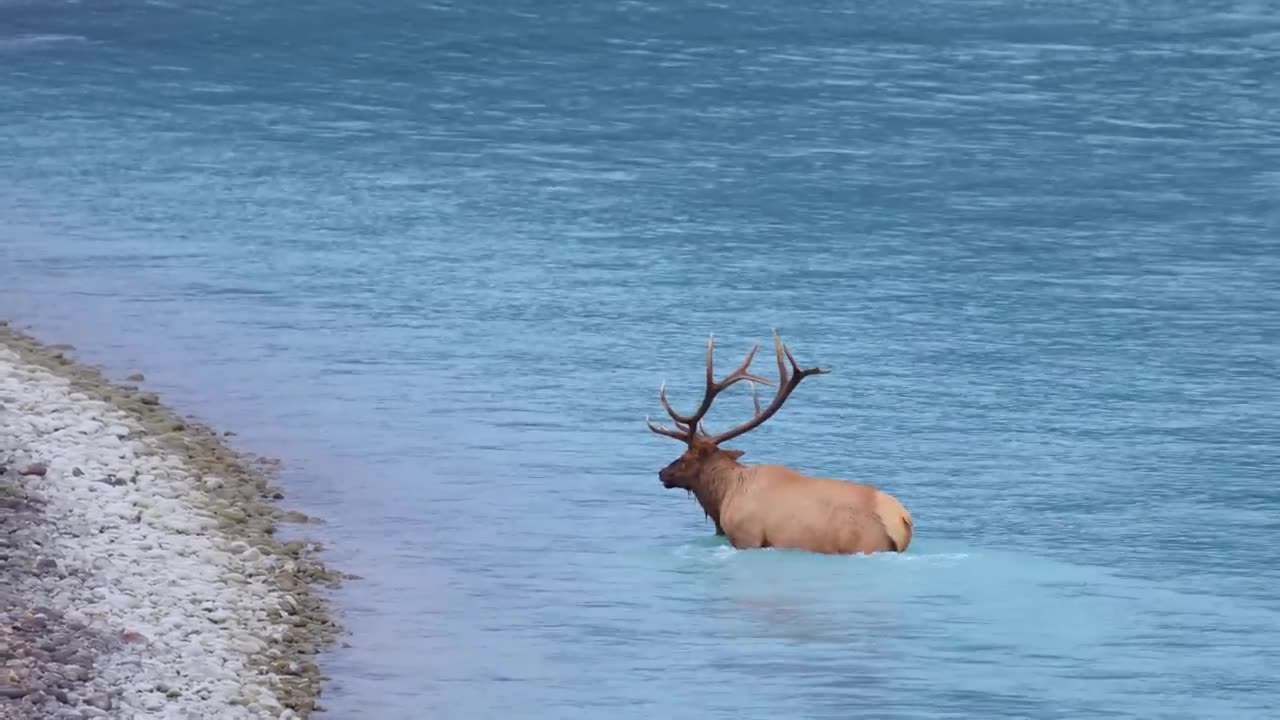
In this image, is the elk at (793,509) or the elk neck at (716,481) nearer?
the elk at (793,509)

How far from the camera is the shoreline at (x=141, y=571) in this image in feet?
47.2

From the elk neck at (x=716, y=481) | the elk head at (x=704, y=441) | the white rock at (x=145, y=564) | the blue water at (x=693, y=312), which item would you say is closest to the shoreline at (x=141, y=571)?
the white rock at (x=145, y=564)

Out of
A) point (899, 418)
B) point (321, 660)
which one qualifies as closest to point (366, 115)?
point (899, 418)

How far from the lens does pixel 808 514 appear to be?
57.6 ft

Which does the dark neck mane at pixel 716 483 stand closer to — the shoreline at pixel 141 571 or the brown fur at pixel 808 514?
the brown fur at pixel 808 514

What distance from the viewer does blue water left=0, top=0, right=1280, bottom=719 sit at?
16.6 meters

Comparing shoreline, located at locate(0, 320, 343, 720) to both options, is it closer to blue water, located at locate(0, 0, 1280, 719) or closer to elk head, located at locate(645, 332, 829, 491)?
blue water, located at locate(0, 0, 1280, 719)

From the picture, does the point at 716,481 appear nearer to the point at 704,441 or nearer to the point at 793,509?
the point at 704,441

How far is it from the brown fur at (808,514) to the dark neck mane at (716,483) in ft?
0.07

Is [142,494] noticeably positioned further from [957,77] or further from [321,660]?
[957,77]

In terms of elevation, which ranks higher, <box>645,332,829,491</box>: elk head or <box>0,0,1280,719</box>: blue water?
<box>645,332,829,491</box>: elk head

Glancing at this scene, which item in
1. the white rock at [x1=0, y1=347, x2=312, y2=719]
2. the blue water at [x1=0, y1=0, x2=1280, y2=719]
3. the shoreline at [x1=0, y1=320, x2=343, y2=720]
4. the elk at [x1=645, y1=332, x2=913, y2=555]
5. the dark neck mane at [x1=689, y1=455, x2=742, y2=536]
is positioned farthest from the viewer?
the dark neck mane at [x1=689, y1=455, x2=742, y2=536]

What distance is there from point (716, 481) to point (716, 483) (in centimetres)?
1

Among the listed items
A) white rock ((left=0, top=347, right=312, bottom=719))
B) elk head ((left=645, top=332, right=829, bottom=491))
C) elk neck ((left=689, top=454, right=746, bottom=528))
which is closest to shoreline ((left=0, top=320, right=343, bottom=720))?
white rock ((left=0, top=347, right=312, bottom=719))
